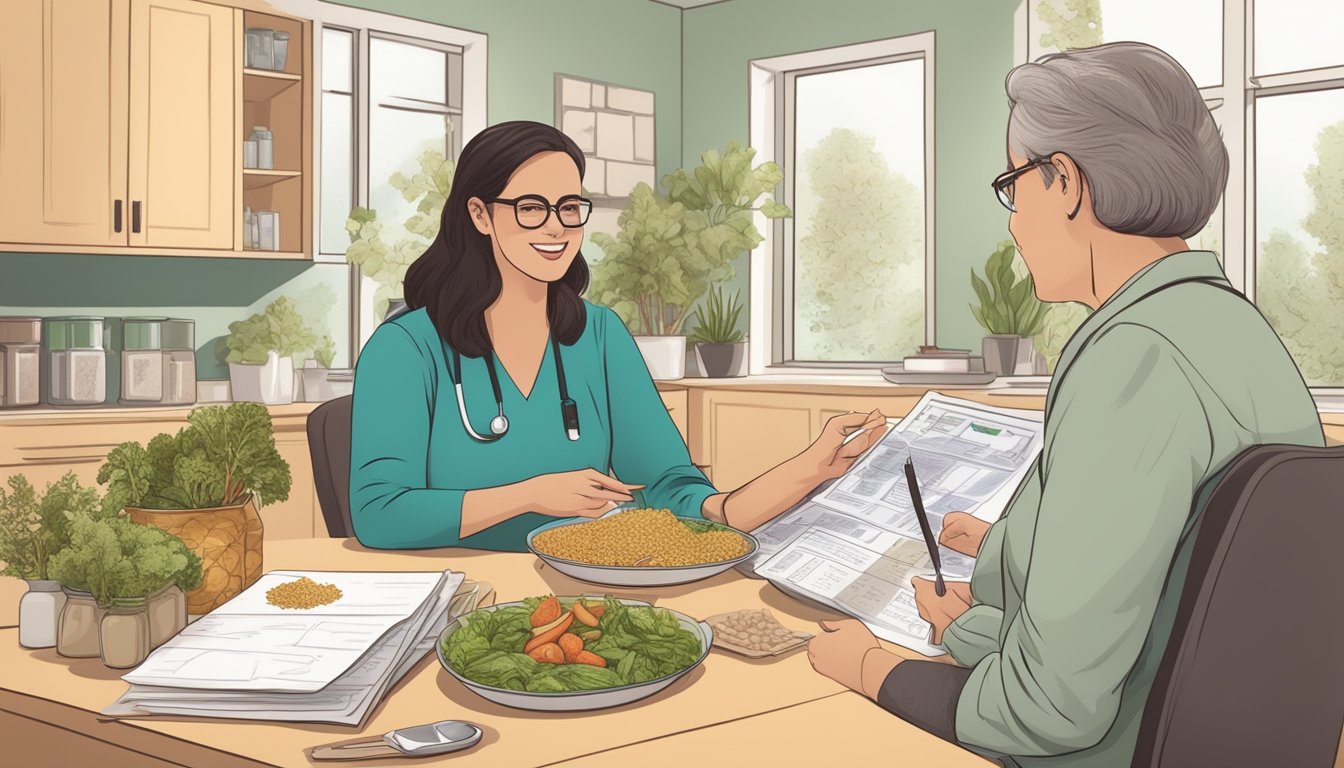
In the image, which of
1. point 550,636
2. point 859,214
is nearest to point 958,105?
point 859,214

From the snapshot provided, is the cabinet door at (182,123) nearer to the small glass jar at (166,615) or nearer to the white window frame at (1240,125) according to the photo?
the small glass jar at (166,615)

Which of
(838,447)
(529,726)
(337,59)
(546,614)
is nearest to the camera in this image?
(529,726)

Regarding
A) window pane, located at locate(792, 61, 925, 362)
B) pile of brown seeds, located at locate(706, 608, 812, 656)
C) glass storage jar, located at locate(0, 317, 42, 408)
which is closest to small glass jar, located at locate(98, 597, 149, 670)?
pile of brown seeds, located at locate(706, 608, 812, 656)

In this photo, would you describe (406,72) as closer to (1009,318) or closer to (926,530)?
(1009,318)

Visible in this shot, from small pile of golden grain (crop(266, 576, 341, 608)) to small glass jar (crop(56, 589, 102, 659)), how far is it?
6.7 inches

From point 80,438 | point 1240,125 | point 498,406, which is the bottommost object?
point 80,438

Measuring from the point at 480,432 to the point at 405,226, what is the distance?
236 centimetres

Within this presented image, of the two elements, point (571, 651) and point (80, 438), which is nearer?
point (571, 651)

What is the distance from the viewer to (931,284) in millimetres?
4594

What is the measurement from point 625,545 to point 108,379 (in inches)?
118

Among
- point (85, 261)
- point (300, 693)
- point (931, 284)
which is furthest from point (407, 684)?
point (931, 284)

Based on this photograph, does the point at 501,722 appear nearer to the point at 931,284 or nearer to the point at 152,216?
the point at 152,216

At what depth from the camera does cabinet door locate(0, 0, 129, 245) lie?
331cm

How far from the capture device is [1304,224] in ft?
12.3
